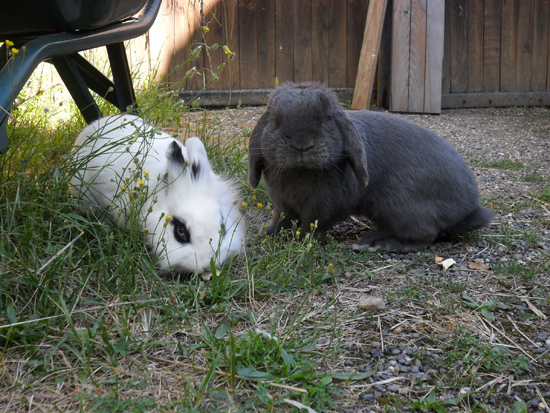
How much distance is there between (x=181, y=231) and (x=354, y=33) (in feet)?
18.5

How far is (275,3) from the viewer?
7.40 m

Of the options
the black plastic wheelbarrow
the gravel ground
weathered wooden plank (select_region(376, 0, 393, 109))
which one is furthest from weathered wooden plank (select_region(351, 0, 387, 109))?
the black plastic wheelbarrow

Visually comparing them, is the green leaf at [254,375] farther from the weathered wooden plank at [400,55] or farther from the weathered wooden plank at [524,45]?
the weathered wooden plank at [524,45]

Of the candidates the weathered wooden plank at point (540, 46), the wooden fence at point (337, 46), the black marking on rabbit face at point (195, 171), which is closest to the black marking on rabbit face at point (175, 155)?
the black marking on rabbit face at point (195, 171)

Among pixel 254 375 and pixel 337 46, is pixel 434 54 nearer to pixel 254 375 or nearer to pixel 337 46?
pixel 337 46

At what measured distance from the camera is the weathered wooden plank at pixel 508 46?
7609 millimetres

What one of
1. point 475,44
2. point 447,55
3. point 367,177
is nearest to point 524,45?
point 475,44

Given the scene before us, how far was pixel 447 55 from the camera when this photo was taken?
7.70 meters

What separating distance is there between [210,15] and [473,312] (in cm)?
598

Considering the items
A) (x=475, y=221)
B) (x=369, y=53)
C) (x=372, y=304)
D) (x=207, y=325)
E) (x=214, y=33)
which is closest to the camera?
(x=207, y=325)

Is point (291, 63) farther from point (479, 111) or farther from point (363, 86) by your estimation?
point (479, 111)

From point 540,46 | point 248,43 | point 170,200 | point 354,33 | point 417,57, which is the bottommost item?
point 170,200

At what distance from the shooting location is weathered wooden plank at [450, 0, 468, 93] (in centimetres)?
755

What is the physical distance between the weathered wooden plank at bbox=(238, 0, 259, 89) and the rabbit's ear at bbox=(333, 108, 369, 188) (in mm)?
4800
